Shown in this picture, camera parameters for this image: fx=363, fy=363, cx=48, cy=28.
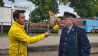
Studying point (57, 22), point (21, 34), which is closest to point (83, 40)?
point (57, 22)

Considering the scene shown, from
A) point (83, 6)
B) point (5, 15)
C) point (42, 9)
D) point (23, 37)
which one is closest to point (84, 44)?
point (23, 37)

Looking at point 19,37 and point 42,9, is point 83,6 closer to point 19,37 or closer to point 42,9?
point 42,9

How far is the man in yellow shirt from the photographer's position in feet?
21.2

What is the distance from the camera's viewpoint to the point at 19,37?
6.44 m

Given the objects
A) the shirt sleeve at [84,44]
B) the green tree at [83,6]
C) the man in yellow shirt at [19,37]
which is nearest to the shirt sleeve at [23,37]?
the man in yellow shirt at [19,37]

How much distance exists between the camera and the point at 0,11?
34656 mm

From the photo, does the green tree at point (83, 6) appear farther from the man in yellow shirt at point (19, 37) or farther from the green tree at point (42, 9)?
the man in yellow shirt at point (19, 37)

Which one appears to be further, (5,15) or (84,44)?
(5,15)

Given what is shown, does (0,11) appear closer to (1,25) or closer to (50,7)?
(1,25)

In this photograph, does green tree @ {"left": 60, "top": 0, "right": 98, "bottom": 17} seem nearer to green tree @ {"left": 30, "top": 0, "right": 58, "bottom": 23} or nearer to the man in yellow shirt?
green tree @ {"left": 30, "top": 0, "right": 58, "bottom": 23}

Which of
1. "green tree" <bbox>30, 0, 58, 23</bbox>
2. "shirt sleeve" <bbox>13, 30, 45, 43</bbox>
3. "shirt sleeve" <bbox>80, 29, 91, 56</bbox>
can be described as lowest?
"green tree" <bbox>30, 0, 58, 23</bbox>

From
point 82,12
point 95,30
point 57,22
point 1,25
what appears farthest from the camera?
point 82,12

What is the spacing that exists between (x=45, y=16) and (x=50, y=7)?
1.88 metres

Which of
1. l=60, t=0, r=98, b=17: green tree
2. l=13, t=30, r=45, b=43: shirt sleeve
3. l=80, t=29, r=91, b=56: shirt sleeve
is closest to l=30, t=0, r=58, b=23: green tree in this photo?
l=60, t=0, r=98, b=17: green tree
